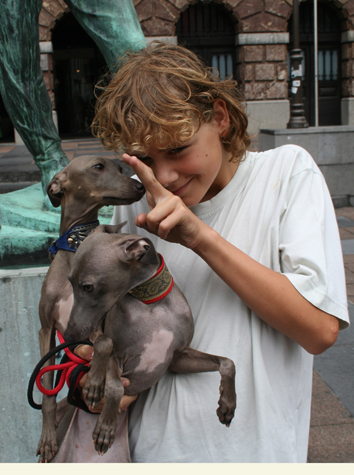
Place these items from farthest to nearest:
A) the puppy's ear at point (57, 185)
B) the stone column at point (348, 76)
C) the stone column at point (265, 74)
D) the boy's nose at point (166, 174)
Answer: the stone column at point (348, 76), the stone column at point (265, 74), the puppy's ear at point (57, 185), the boy's nose at point (166, 174)

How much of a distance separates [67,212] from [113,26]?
4.47 feet

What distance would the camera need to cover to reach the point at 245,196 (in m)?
1.59

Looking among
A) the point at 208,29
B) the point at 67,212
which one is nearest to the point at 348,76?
the point at 208,29

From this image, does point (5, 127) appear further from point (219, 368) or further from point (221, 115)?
point (219, 368)

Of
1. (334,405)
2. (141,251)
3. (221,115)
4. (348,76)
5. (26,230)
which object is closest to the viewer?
(141,251)

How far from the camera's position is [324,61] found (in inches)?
677

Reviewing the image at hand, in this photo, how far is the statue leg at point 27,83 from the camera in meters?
2.81

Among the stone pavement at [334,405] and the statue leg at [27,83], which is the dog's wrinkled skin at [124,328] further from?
the statue leg at [27,83]

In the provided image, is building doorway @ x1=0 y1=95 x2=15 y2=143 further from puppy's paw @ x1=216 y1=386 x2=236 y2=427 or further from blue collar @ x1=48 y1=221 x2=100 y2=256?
puppy's paw @ x1=216 y1=386 x2=236 y2=427

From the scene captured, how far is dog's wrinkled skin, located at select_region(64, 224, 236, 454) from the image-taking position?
4.30ft

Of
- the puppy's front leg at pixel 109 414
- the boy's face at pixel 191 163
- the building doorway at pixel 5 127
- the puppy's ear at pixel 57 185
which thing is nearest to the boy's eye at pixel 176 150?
the boy's face at pixel 191 163

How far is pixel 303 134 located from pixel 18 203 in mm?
6752

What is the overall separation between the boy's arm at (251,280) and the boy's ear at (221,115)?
0.38m

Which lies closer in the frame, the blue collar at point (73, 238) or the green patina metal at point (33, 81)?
the blue collar at point (73, 238)
